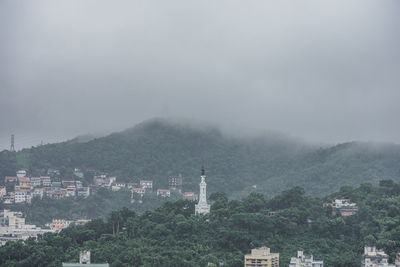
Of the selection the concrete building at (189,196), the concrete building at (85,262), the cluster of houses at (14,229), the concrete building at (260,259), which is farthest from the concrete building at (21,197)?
the concrete building at (260,259)

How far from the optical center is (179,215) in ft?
239

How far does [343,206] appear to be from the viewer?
74.7 meters

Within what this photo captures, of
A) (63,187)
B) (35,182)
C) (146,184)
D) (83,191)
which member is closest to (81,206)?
(83,191)

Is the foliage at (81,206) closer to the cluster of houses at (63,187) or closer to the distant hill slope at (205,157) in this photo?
the cluster of houses at (63,187)

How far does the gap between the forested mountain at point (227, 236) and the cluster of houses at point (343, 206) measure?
57cm

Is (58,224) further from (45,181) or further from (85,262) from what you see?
(85,262)

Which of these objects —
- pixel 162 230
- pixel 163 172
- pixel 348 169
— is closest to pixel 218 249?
pixel 162 230

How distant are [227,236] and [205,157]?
64.8 metres

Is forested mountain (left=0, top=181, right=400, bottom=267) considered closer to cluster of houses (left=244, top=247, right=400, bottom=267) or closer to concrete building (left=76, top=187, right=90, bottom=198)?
cluster of houses (left=244, top=247, right=400, bottom=267)

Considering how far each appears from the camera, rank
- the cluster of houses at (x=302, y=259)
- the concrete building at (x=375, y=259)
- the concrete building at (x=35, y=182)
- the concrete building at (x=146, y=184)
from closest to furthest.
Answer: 1. the concrete building at (x=375, y=259)
2. the cluster of houses at (x=302, y=259)
3. the concrete building at (x=35, y=182)
4. the concrete building at (x=146, y=184)

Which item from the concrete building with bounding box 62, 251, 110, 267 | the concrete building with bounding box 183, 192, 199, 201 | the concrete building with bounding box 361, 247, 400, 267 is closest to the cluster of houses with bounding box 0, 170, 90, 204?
the concrete building with bounding box 183, 192, 199, 201

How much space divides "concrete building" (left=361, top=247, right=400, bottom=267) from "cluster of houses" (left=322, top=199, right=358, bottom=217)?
1018 centimetres

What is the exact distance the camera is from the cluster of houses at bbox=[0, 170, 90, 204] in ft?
376

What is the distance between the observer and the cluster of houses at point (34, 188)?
11458 centimetres
